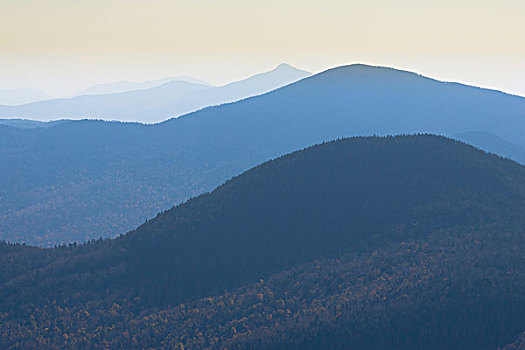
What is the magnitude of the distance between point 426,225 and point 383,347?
118ft

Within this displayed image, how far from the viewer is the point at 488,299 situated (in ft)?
230

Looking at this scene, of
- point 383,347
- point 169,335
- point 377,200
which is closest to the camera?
point 383,347

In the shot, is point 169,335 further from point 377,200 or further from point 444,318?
point 377,200

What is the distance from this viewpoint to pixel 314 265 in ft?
319

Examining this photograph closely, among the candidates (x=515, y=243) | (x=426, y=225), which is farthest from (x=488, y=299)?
(x=426, y=225)

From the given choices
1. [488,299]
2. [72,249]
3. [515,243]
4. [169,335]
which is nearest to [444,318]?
[488,299]

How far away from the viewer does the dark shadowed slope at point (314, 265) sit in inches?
2822

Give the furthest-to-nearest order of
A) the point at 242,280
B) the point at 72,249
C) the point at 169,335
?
the point at 72,249, the point at 242,280, the point at 169,335

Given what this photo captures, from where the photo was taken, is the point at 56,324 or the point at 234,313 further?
the point at 56,324

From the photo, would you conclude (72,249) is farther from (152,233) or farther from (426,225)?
(426,225)

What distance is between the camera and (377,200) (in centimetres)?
11000

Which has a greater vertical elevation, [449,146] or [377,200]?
[449,146]

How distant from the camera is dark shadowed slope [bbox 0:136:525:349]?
7169 centimetres

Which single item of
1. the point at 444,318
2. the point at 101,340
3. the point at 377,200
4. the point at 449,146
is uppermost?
the point at 449,146
